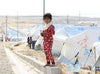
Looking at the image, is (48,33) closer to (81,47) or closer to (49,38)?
(49,38)

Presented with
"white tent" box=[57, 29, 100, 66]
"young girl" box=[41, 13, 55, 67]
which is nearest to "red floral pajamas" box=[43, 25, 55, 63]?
"young girl" box=[41, 13, 55, 67]

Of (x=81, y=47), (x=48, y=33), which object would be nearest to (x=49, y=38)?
(x=48, y=33)

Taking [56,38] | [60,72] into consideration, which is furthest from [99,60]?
[56,38]

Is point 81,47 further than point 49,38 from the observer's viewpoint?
Yes

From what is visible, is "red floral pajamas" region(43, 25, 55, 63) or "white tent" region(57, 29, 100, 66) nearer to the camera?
"red floral pajamas" region(43, 25, 55, 63)

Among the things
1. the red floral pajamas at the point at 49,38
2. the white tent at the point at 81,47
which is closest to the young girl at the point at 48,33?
the red floral pajamas at the point at 49,38

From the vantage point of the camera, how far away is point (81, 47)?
10336mm

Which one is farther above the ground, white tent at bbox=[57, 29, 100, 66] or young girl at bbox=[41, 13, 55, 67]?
young girl at bbox=[41, 13, 55, 67]

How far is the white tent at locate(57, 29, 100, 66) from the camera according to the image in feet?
31.7

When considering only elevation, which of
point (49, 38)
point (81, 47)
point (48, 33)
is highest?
point (48, 33)

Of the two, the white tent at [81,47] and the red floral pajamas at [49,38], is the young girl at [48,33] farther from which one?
the white tent at [81,47]

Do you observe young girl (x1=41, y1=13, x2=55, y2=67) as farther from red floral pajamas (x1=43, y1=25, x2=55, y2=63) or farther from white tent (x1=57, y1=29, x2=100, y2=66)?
white tent (x1=57, y1=29, x2=100, y2=66)

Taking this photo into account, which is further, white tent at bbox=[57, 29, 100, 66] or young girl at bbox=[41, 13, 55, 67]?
white tent at bbox=[57, 29, 100, 66]

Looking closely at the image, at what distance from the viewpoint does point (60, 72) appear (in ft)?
19.1
